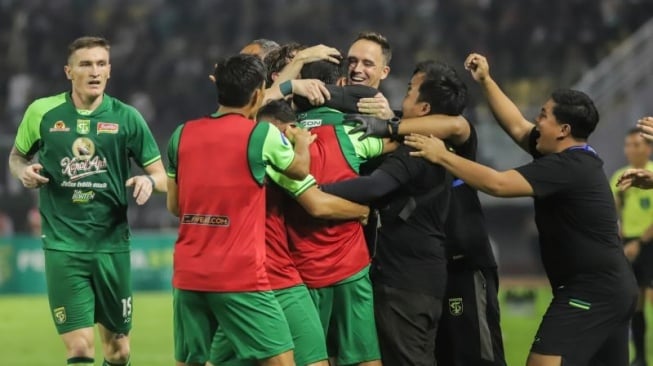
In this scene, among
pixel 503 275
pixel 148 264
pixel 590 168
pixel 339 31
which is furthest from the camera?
pixel 339 31

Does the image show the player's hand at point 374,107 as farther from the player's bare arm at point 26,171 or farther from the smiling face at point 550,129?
the player's bare arm at point 26,171

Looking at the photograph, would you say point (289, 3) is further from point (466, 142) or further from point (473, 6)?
point (466, 142)

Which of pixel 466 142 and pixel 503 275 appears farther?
pixel 503 275

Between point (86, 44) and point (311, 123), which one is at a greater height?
point (86, 44)

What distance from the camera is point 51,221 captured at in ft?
26.2

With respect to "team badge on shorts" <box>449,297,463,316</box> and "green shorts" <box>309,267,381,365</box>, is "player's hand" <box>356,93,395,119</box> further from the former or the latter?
"team badge on shorts" <box>449,297,463,316</box>

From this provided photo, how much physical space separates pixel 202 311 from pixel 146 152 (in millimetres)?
2188

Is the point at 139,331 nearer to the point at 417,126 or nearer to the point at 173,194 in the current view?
the point at 173,194

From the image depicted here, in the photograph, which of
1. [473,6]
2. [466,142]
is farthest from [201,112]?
[466,142]

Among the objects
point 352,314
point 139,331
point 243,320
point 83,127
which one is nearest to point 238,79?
point 243,320

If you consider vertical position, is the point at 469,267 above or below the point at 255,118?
below

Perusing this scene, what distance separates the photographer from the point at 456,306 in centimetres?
724

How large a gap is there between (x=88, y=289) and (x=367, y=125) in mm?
2630

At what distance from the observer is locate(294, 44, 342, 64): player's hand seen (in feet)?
22.8
